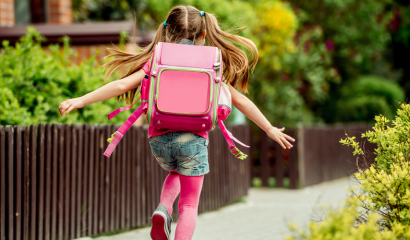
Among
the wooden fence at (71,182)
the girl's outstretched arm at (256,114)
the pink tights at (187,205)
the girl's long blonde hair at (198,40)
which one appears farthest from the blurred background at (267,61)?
the pink tights at (187,205)

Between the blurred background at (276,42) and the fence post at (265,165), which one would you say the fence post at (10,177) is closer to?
the blurred background at (276,42)

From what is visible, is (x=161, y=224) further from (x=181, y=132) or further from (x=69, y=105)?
(x=69, y=105)

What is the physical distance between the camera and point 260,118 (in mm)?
3098

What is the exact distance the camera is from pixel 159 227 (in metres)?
3.00

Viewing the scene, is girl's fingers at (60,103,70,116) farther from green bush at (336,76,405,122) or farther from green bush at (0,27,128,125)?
green bush at (336,76,405,122)

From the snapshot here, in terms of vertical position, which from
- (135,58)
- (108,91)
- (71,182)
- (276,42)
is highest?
(276,42)

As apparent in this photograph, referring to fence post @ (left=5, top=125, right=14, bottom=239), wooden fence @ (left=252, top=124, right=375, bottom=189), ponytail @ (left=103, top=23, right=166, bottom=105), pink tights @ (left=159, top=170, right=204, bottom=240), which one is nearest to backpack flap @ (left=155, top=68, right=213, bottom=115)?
ponytail @ (left=103, top=23, right=166, bottom=105)

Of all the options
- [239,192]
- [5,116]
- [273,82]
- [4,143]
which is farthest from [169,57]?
[273,82]

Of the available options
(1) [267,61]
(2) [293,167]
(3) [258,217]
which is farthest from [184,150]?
(1) [267,61]

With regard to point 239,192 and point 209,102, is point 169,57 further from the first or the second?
point 239,192

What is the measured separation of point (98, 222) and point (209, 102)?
2754mm

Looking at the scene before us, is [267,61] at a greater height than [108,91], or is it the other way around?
[267,61]

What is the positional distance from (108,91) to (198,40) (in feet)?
2.25

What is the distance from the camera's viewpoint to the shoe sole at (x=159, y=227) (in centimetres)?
298
